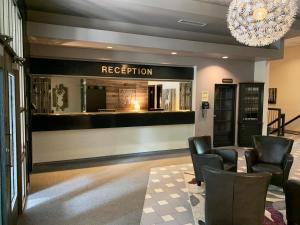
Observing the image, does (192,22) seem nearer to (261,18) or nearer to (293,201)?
(261,18)

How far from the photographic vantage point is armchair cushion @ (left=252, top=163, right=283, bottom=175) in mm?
4346

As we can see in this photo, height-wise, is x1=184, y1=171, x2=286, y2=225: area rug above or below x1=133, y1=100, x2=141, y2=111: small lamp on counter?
below

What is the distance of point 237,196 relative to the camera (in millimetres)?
2857

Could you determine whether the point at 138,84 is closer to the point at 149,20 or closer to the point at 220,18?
the point at 149,20

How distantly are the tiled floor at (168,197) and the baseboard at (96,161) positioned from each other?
1.14m

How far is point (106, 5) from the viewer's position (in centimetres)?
473

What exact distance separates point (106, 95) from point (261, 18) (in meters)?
4.48

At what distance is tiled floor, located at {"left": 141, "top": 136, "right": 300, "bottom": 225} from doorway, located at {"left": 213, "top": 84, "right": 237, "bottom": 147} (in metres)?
2.22

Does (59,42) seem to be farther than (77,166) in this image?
No

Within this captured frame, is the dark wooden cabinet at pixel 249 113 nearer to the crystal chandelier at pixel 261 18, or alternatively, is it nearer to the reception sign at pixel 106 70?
the reception sign at pixel 106 70

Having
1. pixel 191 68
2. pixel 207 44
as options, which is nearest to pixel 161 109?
pixel 191 68

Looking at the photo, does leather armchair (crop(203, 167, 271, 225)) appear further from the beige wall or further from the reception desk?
the beige wall

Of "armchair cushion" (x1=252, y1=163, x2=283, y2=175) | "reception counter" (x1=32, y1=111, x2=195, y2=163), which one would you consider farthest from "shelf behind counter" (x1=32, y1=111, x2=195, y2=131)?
"armchair cushion" (x1=252, y1=163, x2=283, y2=175)

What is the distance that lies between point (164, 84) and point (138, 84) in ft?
2.66
